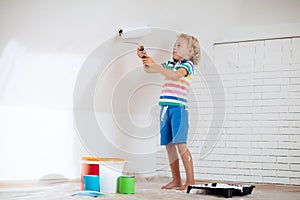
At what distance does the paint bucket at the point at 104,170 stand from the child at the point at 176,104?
41 cm

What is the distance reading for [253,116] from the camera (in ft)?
9.59

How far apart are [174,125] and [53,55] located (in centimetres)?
76

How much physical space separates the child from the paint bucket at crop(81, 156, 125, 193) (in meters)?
0.41

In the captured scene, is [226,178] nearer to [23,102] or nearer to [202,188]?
[202,188]

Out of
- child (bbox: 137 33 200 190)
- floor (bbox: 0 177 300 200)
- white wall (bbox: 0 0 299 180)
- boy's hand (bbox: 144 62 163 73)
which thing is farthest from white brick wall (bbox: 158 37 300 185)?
boy's hand (bbox: 144 62 163 73)

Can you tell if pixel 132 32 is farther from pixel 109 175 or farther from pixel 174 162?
pixel 109 175

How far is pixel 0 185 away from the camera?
7.30 ft

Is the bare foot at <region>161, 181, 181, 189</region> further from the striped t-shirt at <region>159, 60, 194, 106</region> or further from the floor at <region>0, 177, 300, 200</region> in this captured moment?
the striped t-shirt at <region>159, 60, 194, 106</region>

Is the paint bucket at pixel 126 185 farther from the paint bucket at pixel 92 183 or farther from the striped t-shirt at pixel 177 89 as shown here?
the striped t-shirt at pixel 177 89

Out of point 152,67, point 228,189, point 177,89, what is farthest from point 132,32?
point 228,189

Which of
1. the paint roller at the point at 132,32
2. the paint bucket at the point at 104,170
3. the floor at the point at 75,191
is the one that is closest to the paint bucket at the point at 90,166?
the paint bucket at the point at 104,170

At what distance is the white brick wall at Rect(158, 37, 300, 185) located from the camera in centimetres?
281

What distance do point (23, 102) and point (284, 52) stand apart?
1.65 meters

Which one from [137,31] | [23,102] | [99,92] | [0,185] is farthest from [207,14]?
[0,185]
